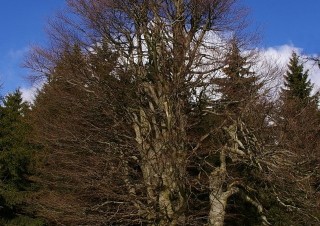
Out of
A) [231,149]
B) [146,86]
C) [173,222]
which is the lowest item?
[173,222]

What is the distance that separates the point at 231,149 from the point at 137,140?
298 centimetres

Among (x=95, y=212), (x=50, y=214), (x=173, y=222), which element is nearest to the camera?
(x=173, y=222)

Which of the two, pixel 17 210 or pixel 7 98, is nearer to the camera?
pixel 17 210

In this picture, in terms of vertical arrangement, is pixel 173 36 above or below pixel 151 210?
above

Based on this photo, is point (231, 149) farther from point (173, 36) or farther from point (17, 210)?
point (17, 210)

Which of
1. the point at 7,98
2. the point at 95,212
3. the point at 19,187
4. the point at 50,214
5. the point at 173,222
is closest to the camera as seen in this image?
the point at 173,222

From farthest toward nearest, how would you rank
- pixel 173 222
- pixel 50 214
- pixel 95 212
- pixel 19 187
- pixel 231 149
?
pixel 19 187
pixel 50 214
pixel 95 212
pixel 231 149
pixel 173 222

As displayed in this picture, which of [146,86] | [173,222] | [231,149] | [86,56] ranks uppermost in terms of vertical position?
[86,56]

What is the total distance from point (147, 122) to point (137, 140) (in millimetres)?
660

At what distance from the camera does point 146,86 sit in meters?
13.9

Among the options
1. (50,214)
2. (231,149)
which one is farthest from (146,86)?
(50,214)

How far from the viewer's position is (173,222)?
40.8ft

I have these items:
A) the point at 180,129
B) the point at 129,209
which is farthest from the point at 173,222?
the point at 180,129

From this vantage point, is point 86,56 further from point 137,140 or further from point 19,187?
point 19,187
